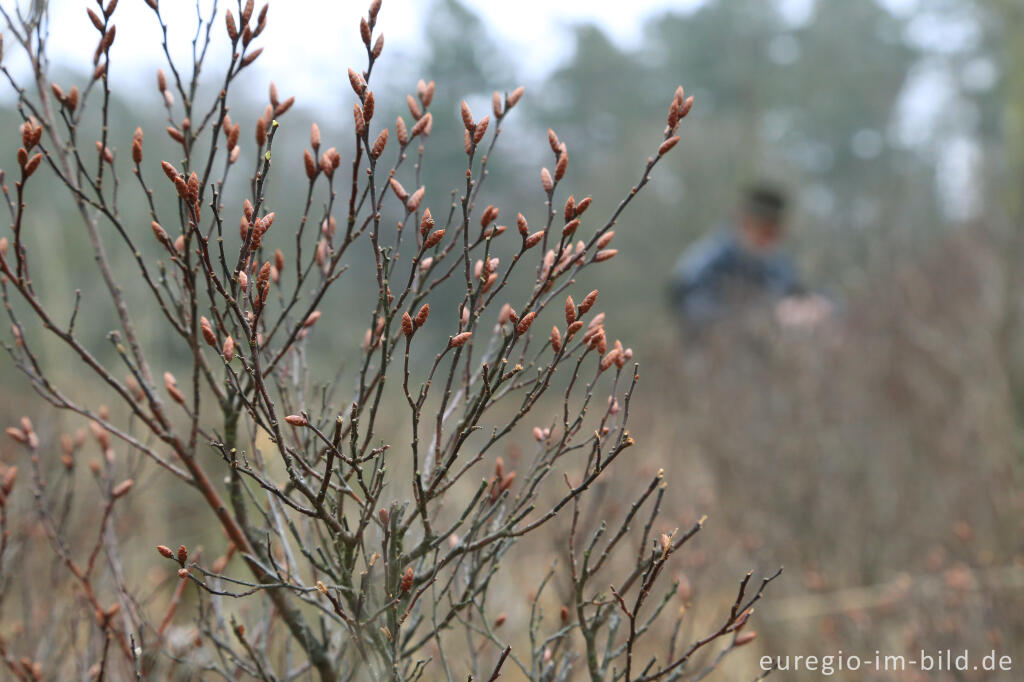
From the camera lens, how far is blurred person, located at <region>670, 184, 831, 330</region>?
7109 mm

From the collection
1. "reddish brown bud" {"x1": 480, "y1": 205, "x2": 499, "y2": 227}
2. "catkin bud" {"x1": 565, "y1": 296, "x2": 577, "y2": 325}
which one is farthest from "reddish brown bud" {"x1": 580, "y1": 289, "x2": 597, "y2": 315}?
"reddish brown bud" {"x1": 480, "y1": 205, "x2": 499, "y2": 227}

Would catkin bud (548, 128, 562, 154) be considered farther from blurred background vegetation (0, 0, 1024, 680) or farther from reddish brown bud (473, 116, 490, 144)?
blurred background vegetation (0, 0, 1024, 680)

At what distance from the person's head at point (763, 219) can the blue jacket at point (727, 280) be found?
3.5 inches

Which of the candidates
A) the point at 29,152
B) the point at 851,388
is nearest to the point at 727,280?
the point at 851,388

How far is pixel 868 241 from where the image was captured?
25.7 ft

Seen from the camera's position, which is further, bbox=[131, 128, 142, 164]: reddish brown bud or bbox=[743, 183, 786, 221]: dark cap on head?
bbox=[743, 183, 786, 221]: dark cap on head

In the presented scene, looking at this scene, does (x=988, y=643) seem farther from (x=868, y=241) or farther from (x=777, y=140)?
(x=777, y=140)

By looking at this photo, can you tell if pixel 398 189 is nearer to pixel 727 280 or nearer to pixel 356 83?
pixel 356 83

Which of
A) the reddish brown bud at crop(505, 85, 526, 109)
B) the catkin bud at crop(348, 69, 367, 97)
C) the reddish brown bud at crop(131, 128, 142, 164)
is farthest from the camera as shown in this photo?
the reddish brown bud at crop(505, 85, 526, 109)

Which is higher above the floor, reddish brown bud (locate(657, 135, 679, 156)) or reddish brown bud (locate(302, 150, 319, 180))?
reddish brown bud (locate(657, 135, 679, 156))

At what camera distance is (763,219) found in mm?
7547

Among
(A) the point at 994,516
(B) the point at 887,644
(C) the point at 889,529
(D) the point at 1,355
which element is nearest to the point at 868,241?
(C) the point at 889,529

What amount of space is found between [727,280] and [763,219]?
71 cm

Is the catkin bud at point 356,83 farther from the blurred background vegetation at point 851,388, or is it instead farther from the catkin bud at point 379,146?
the blurred background vegetation at point 851,388
